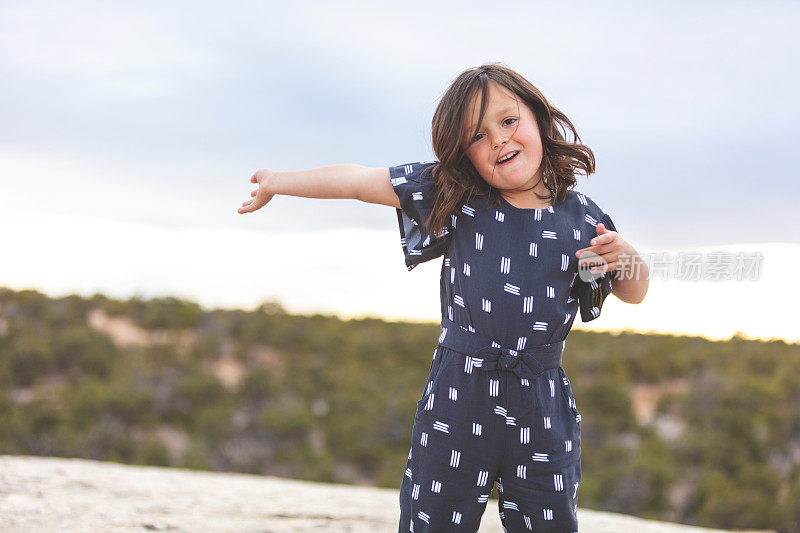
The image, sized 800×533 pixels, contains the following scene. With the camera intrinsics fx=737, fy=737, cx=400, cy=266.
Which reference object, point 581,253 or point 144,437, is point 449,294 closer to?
point 581,253

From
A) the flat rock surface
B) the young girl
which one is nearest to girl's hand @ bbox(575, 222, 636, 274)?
the young girl

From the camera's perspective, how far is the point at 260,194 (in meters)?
2.35

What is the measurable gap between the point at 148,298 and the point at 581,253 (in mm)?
13666

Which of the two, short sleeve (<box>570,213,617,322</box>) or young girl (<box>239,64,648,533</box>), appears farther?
short sleeve (<box>570,213,617,322</box>)

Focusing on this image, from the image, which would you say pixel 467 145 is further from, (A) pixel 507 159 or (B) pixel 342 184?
(B) pixel 342 184

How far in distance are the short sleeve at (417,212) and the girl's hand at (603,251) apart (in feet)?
1.37

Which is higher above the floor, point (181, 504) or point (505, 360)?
point (505, 360)

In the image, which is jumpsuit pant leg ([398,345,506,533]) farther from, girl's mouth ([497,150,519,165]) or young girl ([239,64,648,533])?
girl's mouth ([497,150,519,165])

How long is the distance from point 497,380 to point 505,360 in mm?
71

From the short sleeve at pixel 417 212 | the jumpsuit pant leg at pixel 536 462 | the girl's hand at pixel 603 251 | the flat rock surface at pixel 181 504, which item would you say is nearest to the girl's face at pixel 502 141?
the short sleeve at pixel 417 212

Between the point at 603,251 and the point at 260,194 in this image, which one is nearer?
the point at 603,251

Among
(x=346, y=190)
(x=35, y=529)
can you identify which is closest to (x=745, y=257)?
(x=346, y=190)

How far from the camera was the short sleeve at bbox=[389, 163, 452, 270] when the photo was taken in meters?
2.21

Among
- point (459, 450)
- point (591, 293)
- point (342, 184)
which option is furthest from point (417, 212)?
point (459, 450)
